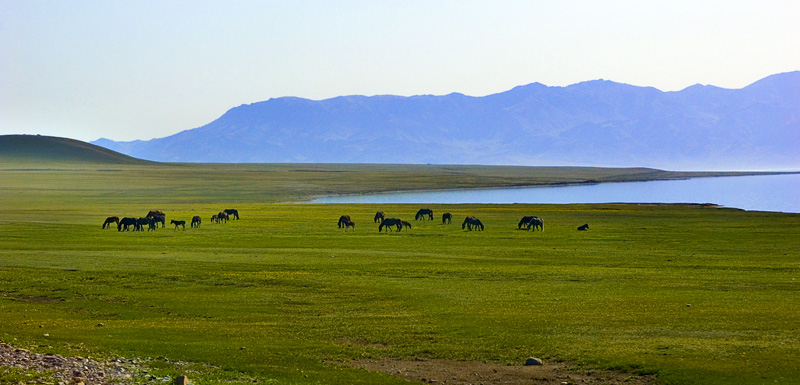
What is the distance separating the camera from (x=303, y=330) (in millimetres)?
18703

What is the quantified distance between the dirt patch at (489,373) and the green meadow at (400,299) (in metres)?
0.36

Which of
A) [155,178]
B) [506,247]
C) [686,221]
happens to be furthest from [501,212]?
[155,178]

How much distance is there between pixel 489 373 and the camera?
1502 cm

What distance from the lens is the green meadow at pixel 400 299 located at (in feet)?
51.9

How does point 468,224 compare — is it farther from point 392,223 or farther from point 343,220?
point 343,220

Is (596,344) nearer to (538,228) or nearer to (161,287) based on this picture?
(161,287)

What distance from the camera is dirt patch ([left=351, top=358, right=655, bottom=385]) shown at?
47.5 ft

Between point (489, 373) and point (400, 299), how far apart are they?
26.4ft

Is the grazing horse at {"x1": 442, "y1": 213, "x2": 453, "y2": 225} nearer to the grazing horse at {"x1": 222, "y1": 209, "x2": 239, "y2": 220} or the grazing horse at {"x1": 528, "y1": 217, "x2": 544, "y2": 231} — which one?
the grazing horse at {"x1": 528, "y1": 217, "x2": 544, "y2": 231}

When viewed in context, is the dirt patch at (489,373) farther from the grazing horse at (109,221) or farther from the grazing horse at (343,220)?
the grazing horse at (109,221)

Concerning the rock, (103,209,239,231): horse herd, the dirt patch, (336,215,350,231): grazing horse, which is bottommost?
the dirt patch

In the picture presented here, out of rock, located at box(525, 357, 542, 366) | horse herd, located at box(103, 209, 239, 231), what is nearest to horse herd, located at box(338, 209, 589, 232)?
horse herd, located at box(103, 209, 239, 231)

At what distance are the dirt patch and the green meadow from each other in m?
0.36

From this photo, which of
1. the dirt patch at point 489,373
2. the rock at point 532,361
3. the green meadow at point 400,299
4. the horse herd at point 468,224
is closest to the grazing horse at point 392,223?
the horse herd at point 468,224
